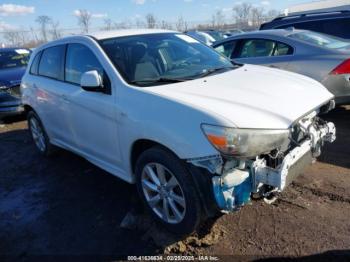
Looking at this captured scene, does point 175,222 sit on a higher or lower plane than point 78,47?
lower

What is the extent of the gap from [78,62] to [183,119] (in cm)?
195

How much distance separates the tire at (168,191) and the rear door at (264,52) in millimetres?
3574

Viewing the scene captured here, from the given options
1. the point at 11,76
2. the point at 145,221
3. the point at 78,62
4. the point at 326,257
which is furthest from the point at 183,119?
the point at 11,76

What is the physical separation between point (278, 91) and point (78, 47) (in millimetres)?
2350

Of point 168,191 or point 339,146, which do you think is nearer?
point 168,191

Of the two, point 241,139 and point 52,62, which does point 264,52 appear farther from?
point 241,139

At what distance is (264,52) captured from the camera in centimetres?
629

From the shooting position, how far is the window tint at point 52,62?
4605 mm

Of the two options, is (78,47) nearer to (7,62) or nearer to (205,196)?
(205,196)

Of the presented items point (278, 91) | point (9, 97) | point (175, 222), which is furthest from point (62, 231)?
point (9, 97)

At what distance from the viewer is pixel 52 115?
16.0 feet

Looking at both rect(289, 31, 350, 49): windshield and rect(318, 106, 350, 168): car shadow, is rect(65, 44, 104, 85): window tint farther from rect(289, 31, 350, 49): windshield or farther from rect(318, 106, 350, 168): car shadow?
rect(289, 31, 350, 49): windshield

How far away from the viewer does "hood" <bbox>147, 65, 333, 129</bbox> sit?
2.73 m

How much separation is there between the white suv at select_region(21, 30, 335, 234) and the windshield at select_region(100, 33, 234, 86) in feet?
0.04
